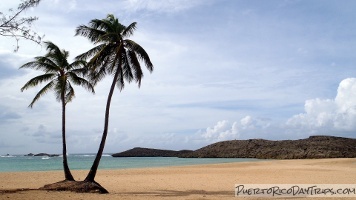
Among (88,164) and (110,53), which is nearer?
(110,53)

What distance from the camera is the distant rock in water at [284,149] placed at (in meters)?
87.7

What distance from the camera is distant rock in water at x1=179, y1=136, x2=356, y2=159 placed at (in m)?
87.7

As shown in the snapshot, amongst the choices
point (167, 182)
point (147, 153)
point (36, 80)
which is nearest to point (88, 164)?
point (167, 182)

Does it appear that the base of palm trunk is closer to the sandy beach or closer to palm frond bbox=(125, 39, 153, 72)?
the sandy beach

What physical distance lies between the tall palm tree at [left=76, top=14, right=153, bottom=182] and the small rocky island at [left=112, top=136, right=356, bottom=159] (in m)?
73.3

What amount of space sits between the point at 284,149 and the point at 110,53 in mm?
87062

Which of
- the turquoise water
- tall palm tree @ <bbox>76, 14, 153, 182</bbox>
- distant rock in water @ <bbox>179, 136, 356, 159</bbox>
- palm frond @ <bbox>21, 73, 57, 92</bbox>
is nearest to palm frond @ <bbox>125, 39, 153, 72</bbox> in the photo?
tall palm tree @ <bbox>76, 14, 153, 182</bbox>

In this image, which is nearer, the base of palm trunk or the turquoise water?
the base of palm trunk

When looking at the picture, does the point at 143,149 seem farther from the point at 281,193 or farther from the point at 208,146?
the point at 281,193

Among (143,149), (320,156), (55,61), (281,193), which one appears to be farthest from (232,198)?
(143,149)

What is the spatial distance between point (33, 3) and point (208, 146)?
4544 inches

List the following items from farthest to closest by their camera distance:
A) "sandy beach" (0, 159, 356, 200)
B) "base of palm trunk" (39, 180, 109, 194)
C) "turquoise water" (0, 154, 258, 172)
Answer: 1. "turquoise water" (0, 154, 258, 172)
2. "base of palm trunk" (39, 180, 109, 194)
3. "sandy beach" (0, 159, 356, 200)

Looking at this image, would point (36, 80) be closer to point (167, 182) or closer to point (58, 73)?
point (58, 73)

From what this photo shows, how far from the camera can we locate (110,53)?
20.0 metres
